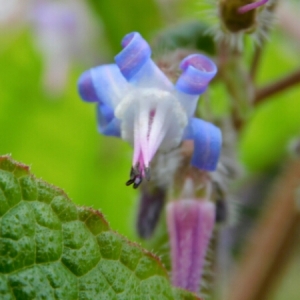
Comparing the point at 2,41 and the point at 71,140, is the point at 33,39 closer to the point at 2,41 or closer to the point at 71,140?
the point at 2,41

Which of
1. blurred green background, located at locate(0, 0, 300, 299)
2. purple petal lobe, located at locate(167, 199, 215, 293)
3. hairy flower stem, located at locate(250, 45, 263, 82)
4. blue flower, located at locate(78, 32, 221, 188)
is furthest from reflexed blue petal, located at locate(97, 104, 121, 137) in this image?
blurred green background, located at locate(0, 0, 300, 299)

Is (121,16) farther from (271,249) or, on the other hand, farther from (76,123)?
(76,123)

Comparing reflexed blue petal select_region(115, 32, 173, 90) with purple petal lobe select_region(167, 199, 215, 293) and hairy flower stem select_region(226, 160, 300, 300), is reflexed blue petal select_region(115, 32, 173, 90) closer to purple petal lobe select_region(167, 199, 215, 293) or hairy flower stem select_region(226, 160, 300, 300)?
purple petal lobe select_region(167, 199, 215, 293)

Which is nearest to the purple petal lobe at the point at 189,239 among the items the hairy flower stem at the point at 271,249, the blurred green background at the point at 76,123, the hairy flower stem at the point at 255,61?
the hairy flower stem at the point at 255,61

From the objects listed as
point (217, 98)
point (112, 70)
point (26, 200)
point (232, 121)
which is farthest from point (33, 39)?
point (26, 200)

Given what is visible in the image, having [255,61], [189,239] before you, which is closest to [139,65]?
[189,239]

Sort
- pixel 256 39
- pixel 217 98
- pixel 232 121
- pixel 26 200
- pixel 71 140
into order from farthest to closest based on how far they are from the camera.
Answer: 1. pixel 71 140
2. pixel 217 98
3. pixel 232 121
4. pixel 256 39
5. pixel 26 200

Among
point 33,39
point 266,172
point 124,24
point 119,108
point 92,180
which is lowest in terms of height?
point 266,172
